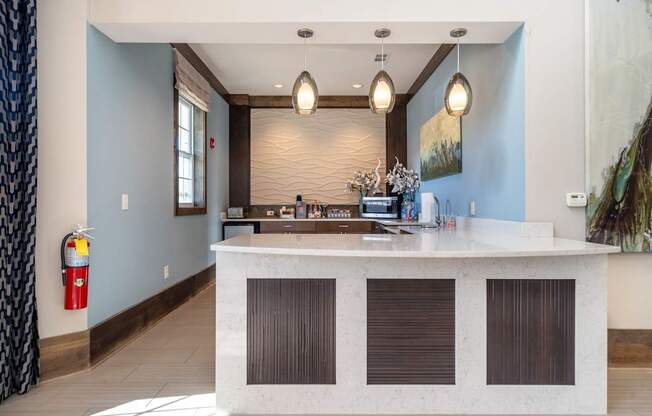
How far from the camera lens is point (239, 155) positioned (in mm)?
6398

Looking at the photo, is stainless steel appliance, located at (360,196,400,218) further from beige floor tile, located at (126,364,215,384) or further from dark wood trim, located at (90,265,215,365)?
beige floor tile, located at (126,364,215,384)

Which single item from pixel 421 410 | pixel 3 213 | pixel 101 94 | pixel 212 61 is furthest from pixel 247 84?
pixel 421 410

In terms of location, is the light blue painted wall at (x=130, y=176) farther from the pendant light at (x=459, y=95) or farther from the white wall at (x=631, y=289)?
the white wall at (x=631, y=289)

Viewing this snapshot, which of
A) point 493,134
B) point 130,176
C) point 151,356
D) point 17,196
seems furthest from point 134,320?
point 493,134

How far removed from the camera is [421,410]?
7.00 feet

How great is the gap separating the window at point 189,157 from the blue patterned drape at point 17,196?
1841mm

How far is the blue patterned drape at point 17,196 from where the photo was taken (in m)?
2.24

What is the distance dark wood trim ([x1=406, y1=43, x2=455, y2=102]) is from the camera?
13.3 ft

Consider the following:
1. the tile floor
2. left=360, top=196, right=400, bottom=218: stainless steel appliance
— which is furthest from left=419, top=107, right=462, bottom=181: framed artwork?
the tile floor

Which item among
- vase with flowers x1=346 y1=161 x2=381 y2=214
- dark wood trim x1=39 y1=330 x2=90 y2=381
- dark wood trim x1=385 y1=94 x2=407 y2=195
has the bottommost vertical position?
dark wood trim x1=39 y1=330 x2=90 y2=381

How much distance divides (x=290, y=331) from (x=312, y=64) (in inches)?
139

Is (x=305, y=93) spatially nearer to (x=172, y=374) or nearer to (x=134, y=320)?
(x=172, y=374)

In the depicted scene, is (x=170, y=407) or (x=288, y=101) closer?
(x=170, y=407)

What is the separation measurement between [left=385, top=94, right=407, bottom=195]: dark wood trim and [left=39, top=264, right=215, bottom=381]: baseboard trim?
3.85m
